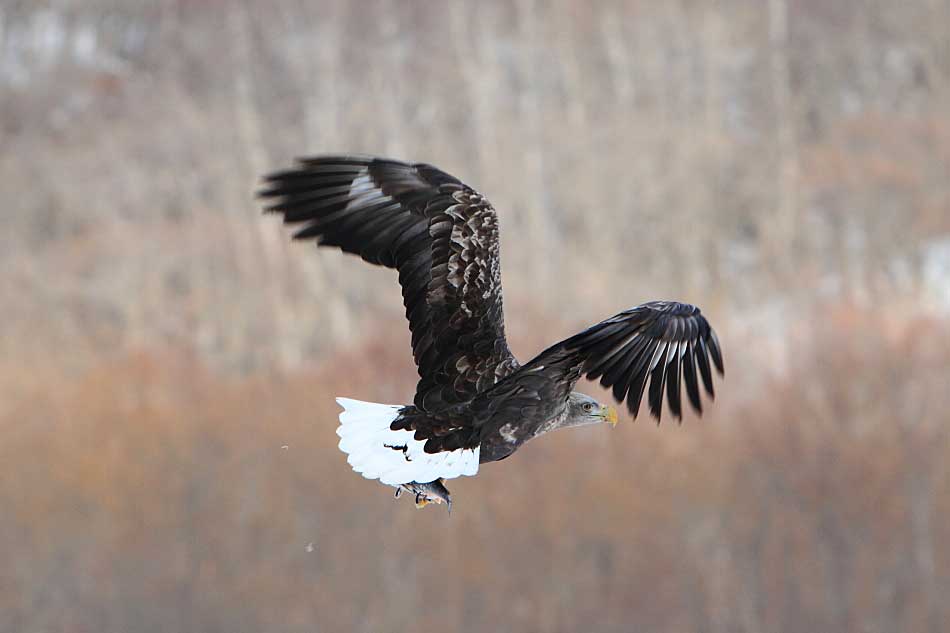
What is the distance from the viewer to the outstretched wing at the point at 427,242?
7340mm

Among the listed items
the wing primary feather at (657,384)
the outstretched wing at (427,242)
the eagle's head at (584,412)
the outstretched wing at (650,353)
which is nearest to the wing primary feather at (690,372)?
the outstretched wing at (650,353)

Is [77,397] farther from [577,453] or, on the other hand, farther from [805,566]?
[805,566]

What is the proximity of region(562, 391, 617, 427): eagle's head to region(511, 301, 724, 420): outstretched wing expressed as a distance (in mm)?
557

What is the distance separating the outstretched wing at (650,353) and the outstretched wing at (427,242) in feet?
2.31

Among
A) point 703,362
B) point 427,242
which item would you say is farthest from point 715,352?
point 427,242

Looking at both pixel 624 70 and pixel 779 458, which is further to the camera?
pixel 624 70

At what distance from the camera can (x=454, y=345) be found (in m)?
7.37

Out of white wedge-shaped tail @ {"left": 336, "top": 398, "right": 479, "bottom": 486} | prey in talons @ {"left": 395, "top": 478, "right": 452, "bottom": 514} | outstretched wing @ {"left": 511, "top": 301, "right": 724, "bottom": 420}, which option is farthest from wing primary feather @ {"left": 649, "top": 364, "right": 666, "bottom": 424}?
prey in talons @ {"left": 395, "top": 478, "right": 452, "bottom": 514}

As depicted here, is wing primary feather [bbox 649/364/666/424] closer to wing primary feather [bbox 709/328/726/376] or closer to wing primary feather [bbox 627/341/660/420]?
wing primary feather [bbox 627/341/660/420]

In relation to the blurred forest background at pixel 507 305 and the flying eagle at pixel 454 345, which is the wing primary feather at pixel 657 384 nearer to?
the flying eagle at pixel 454 345

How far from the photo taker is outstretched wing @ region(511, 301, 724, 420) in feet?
21.0

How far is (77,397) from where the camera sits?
81.1 feet

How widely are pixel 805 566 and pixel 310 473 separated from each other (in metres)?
8.07

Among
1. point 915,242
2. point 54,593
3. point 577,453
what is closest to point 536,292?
point 577,453
